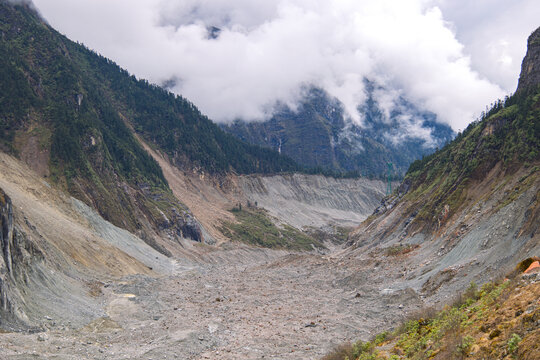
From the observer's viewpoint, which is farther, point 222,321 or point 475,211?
point 475,211

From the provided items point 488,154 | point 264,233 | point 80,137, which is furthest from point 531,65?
point 80,137

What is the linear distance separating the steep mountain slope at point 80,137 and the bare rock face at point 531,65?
6431 centimetres

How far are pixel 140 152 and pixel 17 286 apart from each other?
97.0 metres

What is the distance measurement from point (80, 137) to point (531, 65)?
246 feet

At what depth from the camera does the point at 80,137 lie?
276 ft

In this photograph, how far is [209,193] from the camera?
501ft

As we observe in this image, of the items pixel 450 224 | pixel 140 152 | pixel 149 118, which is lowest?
pixel 450 224

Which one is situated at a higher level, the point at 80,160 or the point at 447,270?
the point at 80,160

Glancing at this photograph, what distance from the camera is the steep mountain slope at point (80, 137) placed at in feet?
243

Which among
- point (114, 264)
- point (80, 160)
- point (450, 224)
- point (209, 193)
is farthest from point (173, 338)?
point (209, 193)

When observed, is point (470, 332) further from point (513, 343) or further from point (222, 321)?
point (222, 321)

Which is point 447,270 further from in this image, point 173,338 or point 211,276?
point 211,276

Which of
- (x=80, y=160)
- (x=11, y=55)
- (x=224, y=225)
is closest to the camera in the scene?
(x=80, y=160)

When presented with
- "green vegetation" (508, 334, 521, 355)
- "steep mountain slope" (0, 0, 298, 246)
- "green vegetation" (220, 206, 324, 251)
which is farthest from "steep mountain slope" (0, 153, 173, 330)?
"green vegetation" (220, 206, 324, 251)
